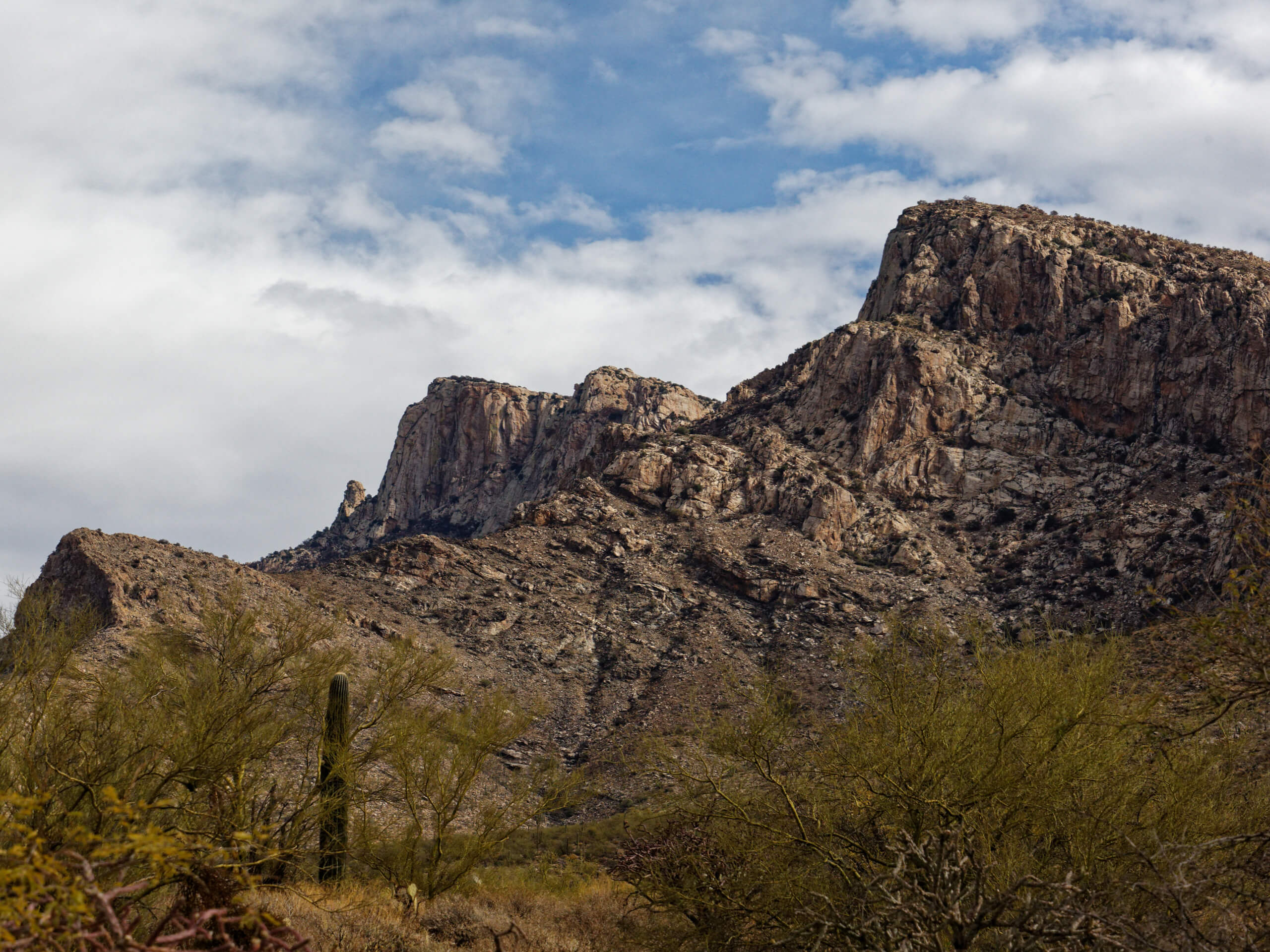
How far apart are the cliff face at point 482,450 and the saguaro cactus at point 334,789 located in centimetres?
10949

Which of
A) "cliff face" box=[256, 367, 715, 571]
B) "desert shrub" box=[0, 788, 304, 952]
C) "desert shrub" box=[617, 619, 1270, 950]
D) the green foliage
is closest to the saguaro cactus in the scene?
the green foliage

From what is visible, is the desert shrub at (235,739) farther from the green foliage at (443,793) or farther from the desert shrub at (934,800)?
the desert shrub at (934,800)

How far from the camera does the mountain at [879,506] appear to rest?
55688mm

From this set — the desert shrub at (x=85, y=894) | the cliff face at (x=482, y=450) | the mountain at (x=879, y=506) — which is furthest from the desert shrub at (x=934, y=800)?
the cliff face at (x=482, y=450)

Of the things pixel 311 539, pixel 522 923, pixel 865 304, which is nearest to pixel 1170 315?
pixel 865 304

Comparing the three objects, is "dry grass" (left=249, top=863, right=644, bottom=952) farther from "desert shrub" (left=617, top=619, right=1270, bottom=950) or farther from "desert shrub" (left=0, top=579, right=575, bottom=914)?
"desert shrub" (left=617, top=619, right=1270, bottom=950)

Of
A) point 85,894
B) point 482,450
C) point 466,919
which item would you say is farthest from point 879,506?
point 482,450

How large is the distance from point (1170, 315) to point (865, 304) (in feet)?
106

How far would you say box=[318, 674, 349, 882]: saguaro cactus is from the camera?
19.3m

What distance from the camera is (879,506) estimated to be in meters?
73.5

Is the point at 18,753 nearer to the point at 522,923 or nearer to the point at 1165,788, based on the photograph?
the point at 522,923

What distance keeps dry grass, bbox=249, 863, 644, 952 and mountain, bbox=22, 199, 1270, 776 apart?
73.0 ft

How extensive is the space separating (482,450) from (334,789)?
130117 millimetres

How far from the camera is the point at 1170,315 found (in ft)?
251
